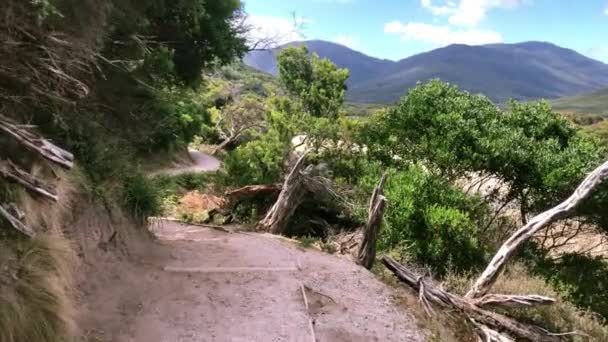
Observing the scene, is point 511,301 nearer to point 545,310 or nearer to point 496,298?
point 496,298

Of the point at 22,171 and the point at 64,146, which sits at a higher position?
the point at 22,171

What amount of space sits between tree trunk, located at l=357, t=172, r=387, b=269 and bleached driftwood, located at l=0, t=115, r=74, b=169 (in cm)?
540

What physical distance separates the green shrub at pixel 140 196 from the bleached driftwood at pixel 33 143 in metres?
3.30

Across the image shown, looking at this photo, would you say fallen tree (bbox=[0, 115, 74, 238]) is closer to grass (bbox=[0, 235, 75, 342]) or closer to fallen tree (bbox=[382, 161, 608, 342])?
grass (bbox=[0, 235, 75, 342])

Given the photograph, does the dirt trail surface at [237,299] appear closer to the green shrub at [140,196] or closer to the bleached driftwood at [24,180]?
the green shrub at [140,196]

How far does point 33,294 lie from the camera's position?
4.11 m

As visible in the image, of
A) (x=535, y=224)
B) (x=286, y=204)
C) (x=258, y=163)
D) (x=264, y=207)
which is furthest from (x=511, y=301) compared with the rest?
(x=258, y=163)

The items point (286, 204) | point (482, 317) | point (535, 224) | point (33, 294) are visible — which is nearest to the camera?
point (33, 294)

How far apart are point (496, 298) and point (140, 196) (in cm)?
535

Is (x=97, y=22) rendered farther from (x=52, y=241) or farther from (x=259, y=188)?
A: (x=259, y=188)

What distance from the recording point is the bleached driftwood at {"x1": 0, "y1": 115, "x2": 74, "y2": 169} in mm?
4176

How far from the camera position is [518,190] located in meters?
11.8

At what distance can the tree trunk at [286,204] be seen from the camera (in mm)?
11914

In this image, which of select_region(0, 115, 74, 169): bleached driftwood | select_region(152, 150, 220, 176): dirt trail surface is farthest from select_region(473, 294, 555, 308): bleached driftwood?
select_region(152, 150, 220, 176): dirt trail surface
